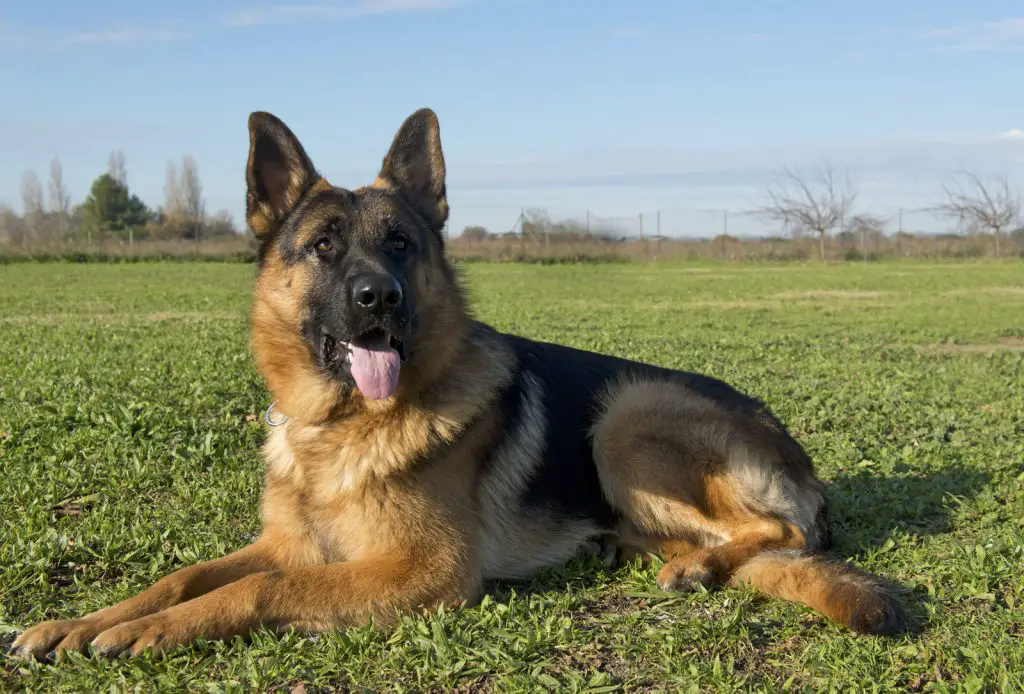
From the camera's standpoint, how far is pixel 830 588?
3.67 m

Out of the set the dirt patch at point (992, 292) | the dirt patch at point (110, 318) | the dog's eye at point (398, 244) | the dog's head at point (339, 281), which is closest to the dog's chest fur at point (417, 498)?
the dog's head at point (339, 281)

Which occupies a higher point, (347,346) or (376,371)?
(347,346)

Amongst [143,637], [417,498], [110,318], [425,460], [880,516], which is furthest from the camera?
[110,318]

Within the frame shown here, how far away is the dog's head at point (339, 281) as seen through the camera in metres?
4.05

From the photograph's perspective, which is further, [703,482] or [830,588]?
[703,482]

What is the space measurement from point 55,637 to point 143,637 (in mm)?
343

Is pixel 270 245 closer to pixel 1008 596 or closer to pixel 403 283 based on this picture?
pixel 403 283

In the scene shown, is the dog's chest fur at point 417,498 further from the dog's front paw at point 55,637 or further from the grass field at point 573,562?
the dog's front paw at point 55,637

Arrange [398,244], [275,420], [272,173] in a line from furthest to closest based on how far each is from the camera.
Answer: [275,420], [272,173], [398,244]

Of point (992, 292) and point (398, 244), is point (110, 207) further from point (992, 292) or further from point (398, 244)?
point (398, 244)

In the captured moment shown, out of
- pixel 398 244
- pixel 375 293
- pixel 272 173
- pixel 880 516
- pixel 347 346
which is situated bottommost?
pixel 880 516

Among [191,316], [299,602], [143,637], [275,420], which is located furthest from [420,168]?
[191,316]

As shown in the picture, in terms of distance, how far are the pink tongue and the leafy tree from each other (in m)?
71.6

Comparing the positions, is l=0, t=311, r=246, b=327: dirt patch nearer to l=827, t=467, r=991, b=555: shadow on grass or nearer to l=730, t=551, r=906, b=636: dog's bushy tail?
l=827, t=467, r=991, b=555: shadow on grass
